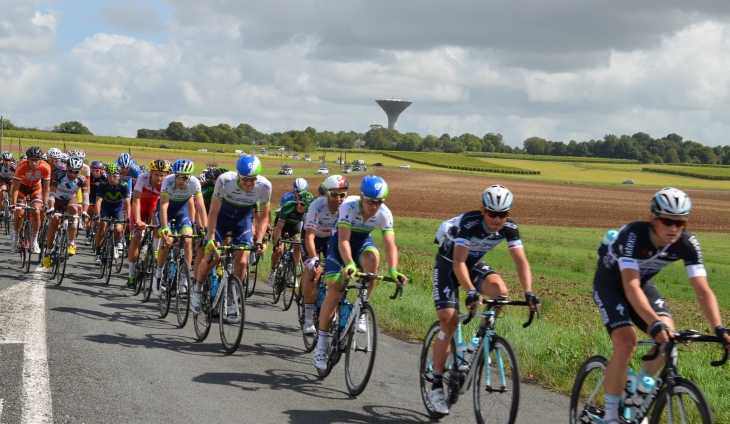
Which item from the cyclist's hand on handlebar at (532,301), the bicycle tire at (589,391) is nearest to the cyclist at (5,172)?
the cyclist's hand on handlebar at (532,301)

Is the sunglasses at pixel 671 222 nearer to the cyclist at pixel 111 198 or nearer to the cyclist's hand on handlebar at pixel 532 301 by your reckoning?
the cyclist's hand on handlebar at pixel 532 301

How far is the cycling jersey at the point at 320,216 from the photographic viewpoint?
9.44 m

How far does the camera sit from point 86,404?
6555 mm

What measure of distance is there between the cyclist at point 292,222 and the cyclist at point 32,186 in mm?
5074

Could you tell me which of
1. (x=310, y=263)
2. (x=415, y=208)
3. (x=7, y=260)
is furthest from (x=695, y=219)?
(x=310, y=263)

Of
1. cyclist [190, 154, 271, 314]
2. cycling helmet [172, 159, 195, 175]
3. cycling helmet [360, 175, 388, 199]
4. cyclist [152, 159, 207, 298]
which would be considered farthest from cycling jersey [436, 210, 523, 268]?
cycling helmet [172, 159, 195, 175]

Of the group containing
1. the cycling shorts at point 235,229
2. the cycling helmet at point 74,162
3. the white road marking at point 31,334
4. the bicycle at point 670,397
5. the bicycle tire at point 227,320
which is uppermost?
the cycling helmet at point 74,162

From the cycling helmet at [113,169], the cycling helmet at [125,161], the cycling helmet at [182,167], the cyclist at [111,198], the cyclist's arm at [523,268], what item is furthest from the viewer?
the cyclist at [111,198]

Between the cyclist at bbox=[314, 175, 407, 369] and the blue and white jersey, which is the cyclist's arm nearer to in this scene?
the cyclist at bbox=[314, 175, 407, 369]

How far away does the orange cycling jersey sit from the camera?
16.0 metres

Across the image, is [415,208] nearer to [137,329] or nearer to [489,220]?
[137,329]

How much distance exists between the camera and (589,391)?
5938 millimetres

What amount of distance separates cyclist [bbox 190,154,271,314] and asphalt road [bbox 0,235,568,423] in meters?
0.92

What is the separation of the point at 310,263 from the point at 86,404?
2.57 m
